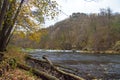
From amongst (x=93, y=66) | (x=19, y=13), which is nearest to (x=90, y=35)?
(x=93, y=66)

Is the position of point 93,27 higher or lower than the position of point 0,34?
higher

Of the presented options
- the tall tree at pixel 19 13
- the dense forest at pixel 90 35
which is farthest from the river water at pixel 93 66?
the dense forest at pixel 90 35

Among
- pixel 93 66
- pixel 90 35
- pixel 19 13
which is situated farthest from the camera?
pixel 90 35

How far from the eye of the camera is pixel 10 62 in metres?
12.1

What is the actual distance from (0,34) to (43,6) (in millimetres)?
4958

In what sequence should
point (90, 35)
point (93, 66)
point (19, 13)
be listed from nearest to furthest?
point (19, 13) → point (93, 66) → point (90, 35)

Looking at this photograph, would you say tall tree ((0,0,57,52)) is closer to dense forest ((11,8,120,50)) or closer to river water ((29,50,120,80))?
river water ((29,50,120,80))

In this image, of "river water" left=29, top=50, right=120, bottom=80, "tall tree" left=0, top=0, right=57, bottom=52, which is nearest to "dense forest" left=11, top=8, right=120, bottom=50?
"river water" left=29, top=50, right=120, bottom=80

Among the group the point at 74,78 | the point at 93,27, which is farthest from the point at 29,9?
the point at 93,27

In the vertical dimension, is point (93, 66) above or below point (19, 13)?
below

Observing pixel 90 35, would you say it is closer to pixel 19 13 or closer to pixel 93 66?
pixel 93 66

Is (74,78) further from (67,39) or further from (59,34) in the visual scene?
(59,34)

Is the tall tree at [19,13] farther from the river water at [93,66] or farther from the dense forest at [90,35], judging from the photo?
the dense forest at [90,35]

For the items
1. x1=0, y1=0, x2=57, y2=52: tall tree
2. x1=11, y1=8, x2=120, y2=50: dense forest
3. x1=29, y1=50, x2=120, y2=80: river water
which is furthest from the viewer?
x1=11, y1=8, x2=120, y2=50: dense forest
